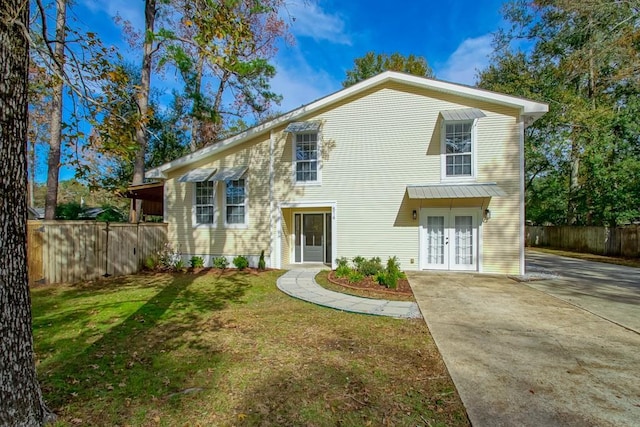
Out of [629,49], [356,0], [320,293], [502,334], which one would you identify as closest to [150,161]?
[356,0]

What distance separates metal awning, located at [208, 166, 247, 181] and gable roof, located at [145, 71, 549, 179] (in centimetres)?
88

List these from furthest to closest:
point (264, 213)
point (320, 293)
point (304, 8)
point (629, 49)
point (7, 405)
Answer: point (629, 49) → point (264, 213) → point (320, 293) → point (304, 8) → point (7, 405)

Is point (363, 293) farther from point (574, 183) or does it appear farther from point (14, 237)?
point (574, 183)

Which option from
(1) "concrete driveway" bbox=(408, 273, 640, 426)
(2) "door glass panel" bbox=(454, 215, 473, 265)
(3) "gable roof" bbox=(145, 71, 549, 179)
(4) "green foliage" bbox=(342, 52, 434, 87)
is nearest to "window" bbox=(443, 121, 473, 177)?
(3) "gable roof" bbox=(145, 71, 549, 179)

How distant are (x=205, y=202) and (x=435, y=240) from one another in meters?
9.02

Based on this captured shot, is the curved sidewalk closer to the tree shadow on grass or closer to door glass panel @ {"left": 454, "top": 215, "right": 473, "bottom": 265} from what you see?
the tree shadow on grass

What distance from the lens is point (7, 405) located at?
223cm

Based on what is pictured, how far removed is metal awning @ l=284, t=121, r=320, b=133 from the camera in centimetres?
1087

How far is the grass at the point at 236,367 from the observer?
2803 mm

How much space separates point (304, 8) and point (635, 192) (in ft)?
67.8

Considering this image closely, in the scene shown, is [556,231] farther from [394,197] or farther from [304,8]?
[304,8]

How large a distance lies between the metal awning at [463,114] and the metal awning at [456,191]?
2224 millimetres

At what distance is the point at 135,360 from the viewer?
386 centimetres

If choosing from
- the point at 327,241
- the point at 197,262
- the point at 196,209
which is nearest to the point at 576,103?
the point at 327,241
